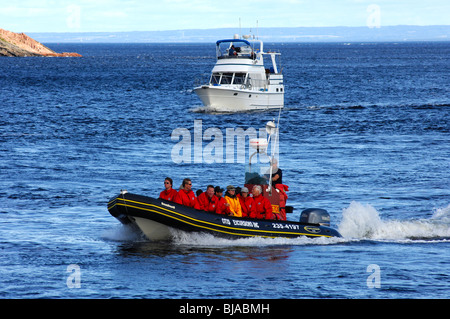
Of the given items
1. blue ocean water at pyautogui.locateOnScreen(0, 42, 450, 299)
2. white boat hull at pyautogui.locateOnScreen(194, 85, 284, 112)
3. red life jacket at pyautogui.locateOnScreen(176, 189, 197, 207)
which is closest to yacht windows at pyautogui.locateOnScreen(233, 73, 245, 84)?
white boat hull at pyautogui.locateOnScreen(194, 85, 284, 112)

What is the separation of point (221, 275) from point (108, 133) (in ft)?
82.9

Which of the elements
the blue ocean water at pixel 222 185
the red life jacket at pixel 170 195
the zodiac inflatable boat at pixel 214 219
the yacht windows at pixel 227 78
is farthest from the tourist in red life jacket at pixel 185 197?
the yacht windows at pixel 227 78

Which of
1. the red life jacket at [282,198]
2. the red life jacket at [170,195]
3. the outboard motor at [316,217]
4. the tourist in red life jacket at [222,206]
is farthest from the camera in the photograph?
the outboard motor at [316,217]

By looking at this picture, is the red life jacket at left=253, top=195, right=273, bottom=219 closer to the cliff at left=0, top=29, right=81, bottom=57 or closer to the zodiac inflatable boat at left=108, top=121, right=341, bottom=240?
the zodiac inflatable boat at left=108, top=121, right=341, bottom=240

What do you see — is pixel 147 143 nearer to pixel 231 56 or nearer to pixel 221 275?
pixel 231 56

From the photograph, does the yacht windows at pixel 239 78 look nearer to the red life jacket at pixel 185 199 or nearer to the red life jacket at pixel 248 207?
the red life jacket at pixel 248 207

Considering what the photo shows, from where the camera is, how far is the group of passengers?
17.2m

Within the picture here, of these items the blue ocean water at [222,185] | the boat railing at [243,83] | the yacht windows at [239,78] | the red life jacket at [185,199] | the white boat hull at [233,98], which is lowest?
the blue ocean water at [222,185]

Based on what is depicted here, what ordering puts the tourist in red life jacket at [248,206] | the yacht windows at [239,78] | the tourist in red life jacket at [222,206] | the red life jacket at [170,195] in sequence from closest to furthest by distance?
the tourist in red life jacket at [222,206], the red life jacket at [170,195], the tourist in red life jacket at [248,206], the yacht windows at [239,78]

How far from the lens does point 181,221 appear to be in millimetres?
16656

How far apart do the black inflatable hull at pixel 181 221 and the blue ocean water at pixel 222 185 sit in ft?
0.92

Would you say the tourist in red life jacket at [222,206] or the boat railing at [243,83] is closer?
the tourist in red life jacket at [222,206]

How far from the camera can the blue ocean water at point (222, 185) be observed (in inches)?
559

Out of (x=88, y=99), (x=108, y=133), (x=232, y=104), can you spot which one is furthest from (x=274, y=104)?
(x=88, y=99)
